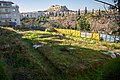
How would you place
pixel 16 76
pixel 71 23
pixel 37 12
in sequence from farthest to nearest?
pixel 37 12 < pixel 71 23 < pixel 16 76

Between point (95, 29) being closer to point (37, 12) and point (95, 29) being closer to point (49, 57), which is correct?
point (49, 57)

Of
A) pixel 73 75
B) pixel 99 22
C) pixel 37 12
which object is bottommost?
pixel 73 75

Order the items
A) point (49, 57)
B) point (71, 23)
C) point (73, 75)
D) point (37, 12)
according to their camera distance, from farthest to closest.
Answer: point (37, 12) < point (71, 23) < point (49, 57) < point (73, 75)

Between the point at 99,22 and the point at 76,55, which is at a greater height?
the point at 99,22

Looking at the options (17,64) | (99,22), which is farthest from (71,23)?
(17,64)

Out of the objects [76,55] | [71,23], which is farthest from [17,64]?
[71,23]

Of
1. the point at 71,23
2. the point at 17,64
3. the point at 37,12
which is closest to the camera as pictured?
A: the point at 17,64

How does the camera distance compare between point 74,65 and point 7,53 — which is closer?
point 74,65

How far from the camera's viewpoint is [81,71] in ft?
50.9

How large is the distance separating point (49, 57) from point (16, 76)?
6197mm

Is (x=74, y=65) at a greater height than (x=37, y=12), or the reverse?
(x=37, y=12)

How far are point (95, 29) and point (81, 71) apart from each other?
43138 millimetres

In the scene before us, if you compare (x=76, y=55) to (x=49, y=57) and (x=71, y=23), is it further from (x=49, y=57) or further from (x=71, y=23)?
(x=71, y=23)

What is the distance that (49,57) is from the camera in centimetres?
1947
